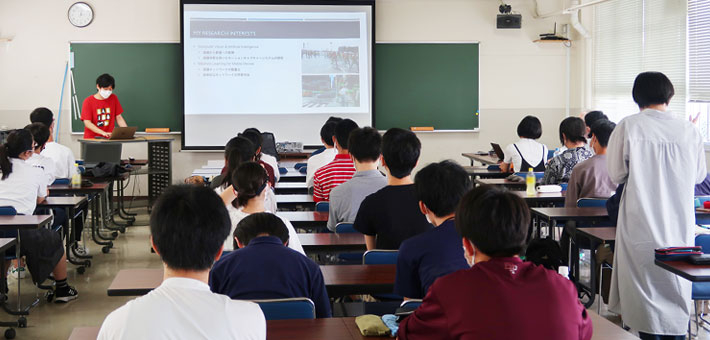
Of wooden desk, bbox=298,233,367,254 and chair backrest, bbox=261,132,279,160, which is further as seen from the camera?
chair backrest, bbox=261,132,279,160

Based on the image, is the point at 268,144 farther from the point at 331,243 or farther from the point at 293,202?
the point at 331,243

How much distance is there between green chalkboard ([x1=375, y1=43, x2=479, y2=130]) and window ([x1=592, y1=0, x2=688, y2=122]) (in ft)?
5.38

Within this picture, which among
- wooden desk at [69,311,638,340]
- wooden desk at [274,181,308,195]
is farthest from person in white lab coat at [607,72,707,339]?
wooden desk at [274,181,308,195]

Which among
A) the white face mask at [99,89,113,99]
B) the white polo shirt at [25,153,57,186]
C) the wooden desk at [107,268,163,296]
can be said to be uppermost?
the white face mask at [99,89,113,99]

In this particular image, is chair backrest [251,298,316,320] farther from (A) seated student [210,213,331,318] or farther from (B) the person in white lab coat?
(B) the person in white lab coat

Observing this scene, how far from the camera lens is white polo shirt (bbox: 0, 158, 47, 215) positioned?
5.02 m

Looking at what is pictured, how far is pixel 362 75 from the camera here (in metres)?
9.88

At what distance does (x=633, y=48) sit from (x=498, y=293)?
7.84m

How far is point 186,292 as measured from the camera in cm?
166

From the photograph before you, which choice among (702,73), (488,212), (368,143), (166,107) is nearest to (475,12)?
(702,73)

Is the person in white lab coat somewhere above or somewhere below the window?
below

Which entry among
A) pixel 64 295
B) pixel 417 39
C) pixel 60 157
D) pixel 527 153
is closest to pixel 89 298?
pixel 64 295

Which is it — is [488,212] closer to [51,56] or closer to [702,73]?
[702,73]

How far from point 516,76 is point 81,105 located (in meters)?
5.81
